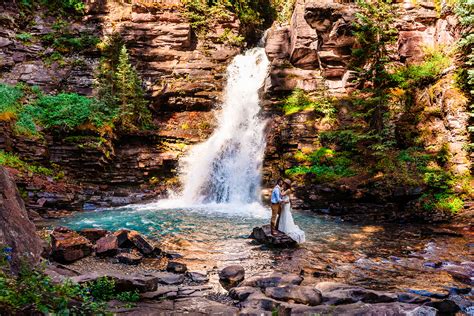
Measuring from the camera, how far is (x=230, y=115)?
2467cm

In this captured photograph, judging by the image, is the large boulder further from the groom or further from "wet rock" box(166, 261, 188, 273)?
the groom

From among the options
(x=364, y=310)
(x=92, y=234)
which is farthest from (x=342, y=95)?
(x=364, y=310)

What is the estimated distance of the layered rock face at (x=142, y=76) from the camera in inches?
717

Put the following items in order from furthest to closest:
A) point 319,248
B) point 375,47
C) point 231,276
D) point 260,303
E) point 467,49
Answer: point 375,47 → point 467,49 → point 319,248 → point 231,276 → point 260,303

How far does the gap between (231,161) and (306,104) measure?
250 inches

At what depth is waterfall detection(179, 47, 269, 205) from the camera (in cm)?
1964

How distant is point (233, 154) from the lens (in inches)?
838

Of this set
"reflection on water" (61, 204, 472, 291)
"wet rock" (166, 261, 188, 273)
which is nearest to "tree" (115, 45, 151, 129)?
"reflection on water" (61, 204, 472, 291)

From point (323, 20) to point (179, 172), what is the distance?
1435 centimetres

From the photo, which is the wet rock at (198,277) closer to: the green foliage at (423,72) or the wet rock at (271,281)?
the wet rock at (271,281)

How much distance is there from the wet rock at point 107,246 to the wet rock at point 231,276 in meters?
3.02

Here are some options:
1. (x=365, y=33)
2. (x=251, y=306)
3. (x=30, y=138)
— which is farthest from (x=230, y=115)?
(x=251, y=306)

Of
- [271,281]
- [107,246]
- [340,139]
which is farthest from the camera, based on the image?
[340,139]

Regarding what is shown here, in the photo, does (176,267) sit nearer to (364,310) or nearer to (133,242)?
(133,242)
